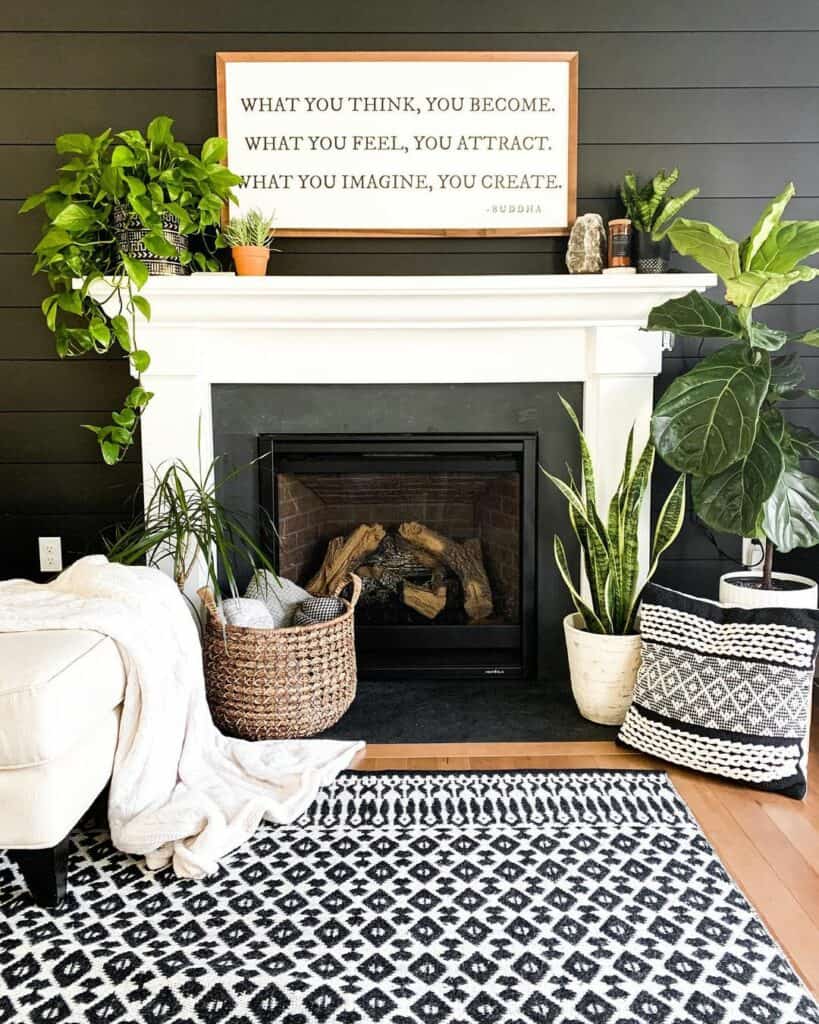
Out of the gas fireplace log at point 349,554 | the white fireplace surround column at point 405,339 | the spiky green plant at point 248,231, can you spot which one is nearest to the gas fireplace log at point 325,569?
the gas fireplace log at point 349,554

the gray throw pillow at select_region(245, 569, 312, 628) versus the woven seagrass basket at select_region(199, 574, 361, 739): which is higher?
the gray throw pillow at select_region(245, 569, 312, 628)

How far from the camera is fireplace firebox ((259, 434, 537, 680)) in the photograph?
114 inches

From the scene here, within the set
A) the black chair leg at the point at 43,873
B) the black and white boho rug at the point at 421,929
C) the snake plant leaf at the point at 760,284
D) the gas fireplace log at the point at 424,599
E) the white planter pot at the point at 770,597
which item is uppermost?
the snake plant leaf at the point at 760,284

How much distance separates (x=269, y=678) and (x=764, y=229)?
179cm

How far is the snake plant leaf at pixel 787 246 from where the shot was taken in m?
2.21

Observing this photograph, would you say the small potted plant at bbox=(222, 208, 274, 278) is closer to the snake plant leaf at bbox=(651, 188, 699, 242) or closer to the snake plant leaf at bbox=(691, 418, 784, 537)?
the snake plant leaf at bbox=(651, 188, 699, 242)

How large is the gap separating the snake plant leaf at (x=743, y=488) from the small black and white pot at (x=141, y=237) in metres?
1.66

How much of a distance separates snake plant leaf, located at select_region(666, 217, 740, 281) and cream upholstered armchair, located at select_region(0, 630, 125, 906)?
1.78m

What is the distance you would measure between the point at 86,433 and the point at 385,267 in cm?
114

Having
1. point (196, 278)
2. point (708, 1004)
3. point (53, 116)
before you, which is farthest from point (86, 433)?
point (708, 1004)

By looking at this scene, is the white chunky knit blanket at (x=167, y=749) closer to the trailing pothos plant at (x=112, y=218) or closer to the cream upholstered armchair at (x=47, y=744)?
the cream upholstered armchair at (x=47, y=744)

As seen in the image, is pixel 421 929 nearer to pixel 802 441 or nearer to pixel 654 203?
pixel 802 441

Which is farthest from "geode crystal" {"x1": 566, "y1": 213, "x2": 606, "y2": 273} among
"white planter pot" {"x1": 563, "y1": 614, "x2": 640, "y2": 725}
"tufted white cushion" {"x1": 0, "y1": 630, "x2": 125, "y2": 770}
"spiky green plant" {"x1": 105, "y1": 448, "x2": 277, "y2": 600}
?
"tufted white cushion" {"x1": 0, "y1": 630, "x2": 125, "y2": 770}

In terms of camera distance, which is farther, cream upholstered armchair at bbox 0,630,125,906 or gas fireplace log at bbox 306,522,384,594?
gas fireplace log at bbox 306,522,384,594
